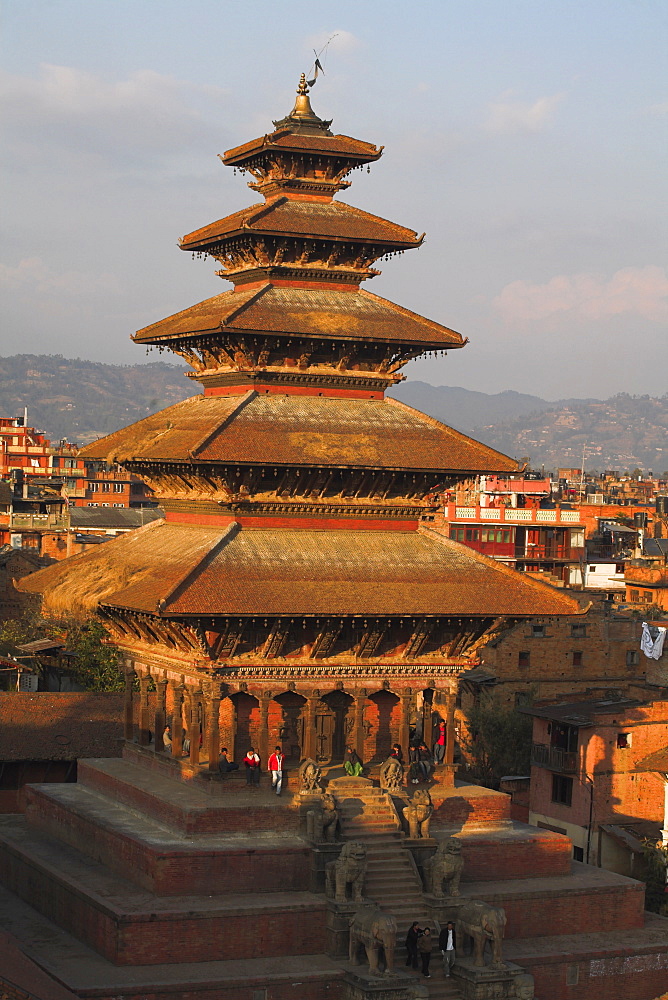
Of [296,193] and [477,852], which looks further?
[296,193]

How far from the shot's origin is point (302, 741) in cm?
3234

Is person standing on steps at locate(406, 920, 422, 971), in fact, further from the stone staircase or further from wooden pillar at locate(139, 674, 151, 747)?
wooden pillar at locate(139, 674, 151, 747)

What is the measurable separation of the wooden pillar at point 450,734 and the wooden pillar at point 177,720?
218 inches

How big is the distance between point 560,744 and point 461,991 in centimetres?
2067

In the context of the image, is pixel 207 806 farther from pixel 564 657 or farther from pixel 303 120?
pixel 564 657

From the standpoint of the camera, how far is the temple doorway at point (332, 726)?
3309 centimetres

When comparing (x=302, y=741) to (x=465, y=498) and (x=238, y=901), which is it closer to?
(x=238, y=901)

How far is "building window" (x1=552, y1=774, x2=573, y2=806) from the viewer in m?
47.6

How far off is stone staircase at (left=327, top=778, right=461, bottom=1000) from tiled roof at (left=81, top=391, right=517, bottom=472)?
667 centimetres

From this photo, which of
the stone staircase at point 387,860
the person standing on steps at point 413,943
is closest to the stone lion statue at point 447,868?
the stone staircase at point 387,860

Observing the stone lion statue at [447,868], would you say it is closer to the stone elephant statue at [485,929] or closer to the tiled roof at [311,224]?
the stone elephant statue at [485,929]

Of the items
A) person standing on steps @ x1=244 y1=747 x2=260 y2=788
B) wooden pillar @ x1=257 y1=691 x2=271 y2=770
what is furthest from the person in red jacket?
wooden pillar @ x1=257 y1=691 x2=271 y2=770

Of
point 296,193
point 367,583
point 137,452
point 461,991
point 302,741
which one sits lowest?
point 461,991

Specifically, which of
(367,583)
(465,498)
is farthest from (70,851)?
(465,498)
